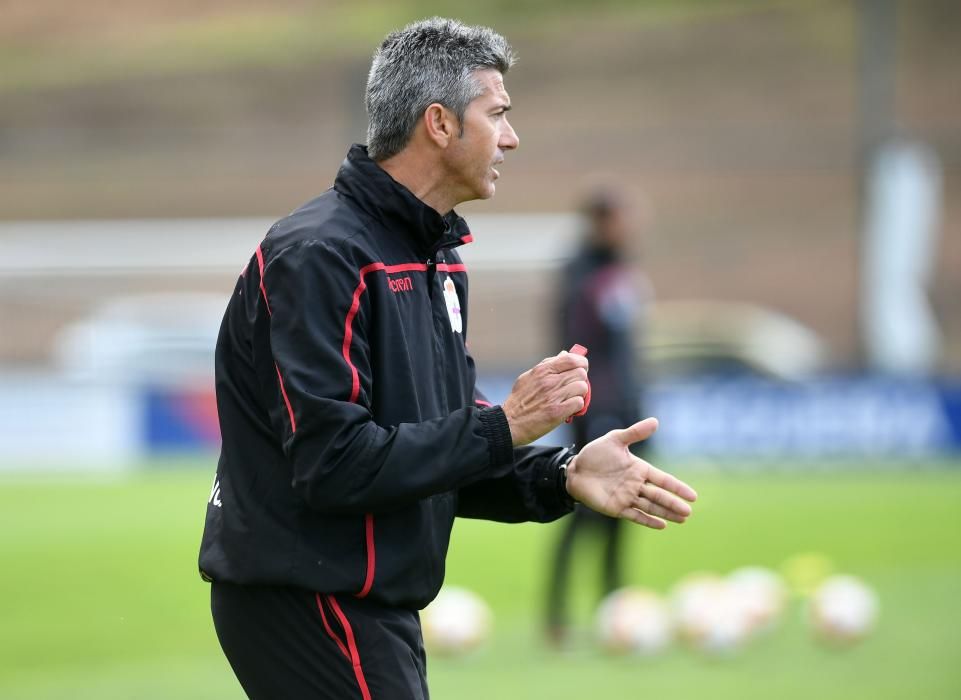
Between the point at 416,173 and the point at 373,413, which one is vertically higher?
the point at 416,173

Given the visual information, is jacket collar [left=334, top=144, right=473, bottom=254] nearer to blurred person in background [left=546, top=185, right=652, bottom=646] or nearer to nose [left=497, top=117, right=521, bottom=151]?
nose [left=497, top=117, right=521, bottom=151]

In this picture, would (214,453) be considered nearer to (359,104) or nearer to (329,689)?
(359,104)

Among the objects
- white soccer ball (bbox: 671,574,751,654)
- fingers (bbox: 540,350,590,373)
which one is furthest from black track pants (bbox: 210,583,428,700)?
white soccer ball (bbox: 671,574,751,654)

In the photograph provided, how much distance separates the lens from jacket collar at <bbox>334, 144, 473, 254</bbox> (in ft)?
11.8

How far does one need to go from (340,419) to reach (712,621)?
17.0ft

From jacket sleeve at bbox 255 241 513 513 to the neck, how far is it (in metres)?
0.35

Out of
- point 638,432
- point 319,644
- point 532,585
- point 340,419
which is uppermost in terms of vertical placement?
point 340,419

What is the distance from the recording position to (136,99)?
1389 inches

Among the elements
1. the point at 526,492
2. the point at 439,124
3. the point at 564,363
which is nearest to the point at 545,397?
the point at 564,363

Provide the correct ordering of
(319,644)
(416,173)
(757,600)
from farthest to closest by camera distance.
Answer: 1. (757,600)
2. (416,173)
3. (319,644)

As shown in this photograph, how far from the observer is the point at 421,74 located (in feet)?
11.7

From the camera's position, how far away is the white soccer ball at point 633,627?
7.97 m

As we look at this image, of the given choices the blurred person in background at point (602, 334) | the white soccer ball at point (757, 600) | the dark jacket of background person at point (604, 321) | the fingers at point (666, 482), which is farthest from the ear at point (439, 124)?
the white soccer ball at point (757, 600)

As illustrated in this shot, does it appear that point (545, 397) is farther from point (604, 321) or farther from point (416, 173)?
point (604, 321)
